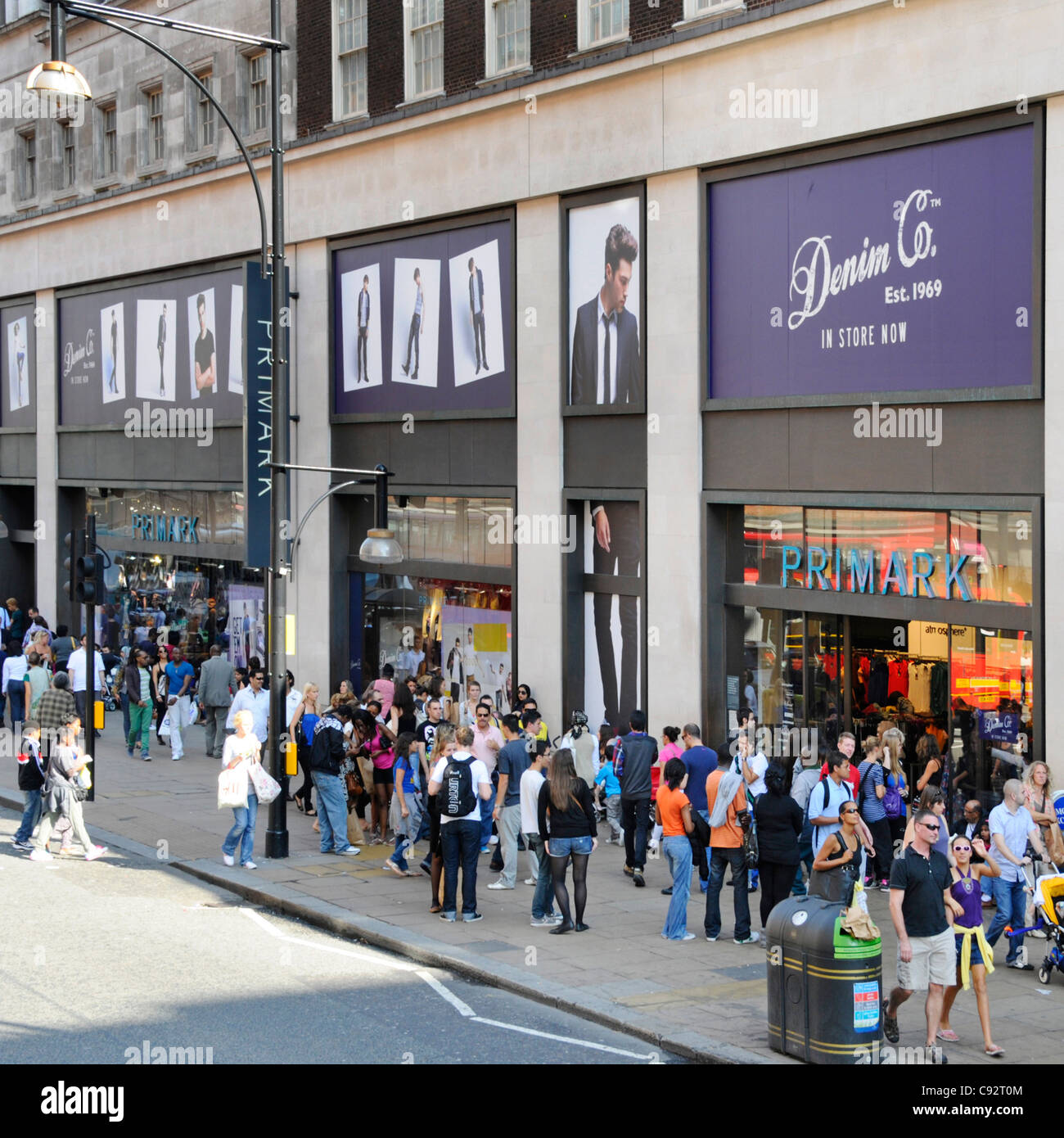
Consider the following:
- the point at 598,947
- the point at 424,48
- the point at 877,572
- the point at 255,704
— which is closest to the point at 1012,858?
the point at 598,947

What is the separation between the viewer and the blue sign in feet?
52.1

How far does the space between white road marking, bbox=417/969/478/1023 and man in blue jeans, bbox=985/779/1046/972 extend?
455 centimetres

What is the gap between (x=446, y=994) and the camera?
11688 millimetres

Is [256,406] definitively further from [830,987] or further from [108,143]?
[830,987]

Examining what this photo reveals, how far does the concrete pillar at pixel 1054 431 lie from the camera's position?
1512cm

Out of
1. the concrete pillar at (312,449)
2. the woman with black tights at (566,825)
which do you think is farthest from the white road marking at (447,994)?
the concrete pillar at (312,449)

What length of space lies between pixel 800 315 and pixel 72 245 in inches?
814

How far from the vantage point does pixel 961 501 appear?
53.0ft

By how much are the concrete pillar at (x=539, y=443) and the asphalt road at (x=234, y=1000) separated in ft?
25.0

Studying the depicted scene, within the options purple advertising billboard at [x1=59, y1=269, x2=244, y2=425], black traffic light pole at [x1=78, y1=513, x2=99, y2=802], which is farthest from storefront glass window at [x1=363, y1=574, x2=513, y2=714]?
black traffic light pole at [x1=78, y1=513, x2=99, y2=802]

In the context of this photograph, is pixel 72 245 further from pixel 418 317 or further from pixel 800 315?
pixel 800 315

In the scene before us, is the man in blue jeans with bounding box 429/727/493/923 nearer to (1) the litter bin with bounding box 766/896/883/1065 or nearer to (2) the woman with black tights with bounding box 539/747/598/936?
(2) the woman with black tights with bounding box 539/747/598/936

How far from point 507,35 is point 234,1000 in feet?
51.4

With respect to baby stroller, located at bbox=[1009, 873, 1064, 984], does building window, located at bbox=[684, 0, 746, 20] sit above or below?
above
